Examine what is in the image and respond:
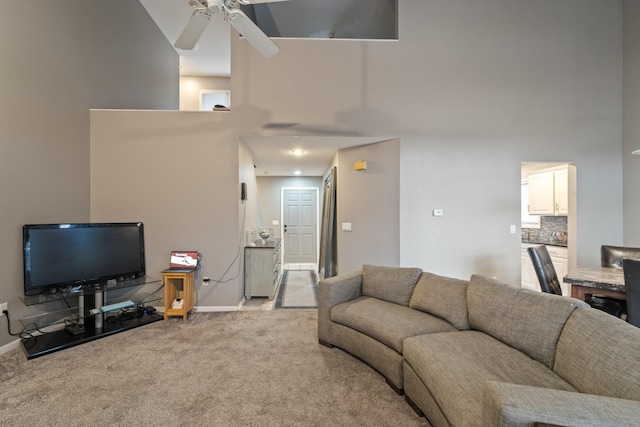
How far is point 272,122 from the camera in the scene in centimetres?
374

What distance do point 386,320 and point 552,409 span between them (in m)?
1.31

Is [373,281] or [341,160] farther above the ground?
[341,160]

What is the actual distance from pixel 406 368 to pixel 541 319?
2.86 feet

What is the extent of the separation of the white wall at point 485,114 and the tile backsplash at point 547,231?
2.14 ft

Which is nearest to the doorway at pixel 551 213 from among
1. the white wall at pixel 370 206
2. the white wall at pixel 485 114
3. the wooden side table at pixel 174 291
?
the white wall at pixel 485 114

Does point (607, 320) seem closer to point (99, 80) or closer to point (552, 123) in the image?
point (552, 123)

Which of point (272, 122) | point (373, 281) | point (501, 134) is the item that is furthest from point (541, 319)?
point (272, 122)

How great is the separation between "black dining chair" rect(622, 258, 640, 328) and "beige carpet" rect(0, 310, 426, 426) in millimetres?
1825

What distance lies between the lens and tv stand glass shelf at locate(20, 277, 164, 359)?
2.60 m

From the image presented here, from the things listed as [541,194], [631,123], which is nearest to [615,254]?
[541,194]

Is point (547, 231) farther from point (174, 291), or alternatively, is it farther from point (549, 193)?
point (174, 291)

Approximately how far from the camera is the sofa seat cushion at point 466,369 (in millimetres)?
1297

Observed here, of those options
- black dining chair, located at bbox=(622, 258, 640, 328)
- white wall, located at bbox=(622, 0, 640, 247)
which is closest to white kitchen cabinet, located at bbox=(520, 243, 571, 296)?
white wall, located at bbox=(622, 0, 640, 247)

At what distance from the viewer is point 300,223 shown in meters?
7.21
